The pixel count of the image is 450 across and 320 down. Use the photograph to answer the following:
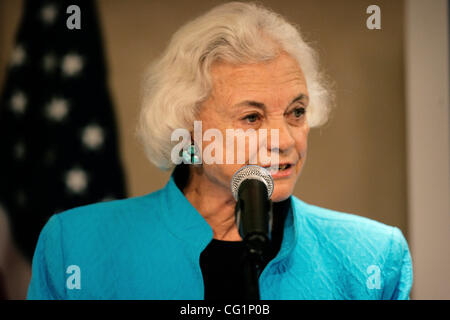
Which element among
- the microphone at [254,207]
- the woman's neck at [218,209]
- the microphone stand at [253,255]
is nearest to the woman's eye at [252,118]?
the woman's neck at [218,209]

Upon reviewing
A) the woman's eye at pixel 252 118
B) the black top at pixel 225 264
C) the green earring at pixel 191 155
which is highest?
the woman's eye at pixel 252 118

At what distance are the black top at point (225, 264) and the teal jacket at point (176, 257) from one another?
0.04 metres

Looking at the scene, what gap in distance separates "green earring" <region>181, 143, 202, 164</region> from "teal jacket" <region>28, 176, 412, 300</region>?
0.09 meters

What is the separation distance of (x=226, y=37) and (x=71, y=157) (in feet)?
2.45

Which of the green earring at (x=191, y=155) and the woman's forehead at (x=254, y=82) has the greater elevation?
the woman's forehead at (x=254, y=82)

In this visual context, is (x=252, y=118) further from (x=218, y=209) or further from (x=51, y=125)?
(x=51, y=125)

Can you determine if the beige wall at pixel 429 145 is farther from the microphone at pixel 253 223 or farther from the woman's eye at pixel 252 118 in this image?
the microphone at pixel 253 223

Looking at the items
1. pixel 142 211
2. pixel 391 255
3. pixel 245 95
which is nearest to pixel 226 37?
pixel 245 95

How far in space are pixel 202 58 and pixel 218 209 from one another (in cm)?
45

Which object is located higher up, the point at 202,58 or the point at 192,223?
the point at 202,58

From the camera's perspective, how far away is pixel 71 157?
1.71 metres

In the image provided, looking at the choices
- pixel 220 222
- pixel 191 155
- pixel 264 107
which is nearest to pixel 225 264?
pixel 220 222

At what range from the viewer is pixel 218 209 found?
1.46m

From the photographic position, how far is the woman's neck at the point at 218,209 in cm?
145
